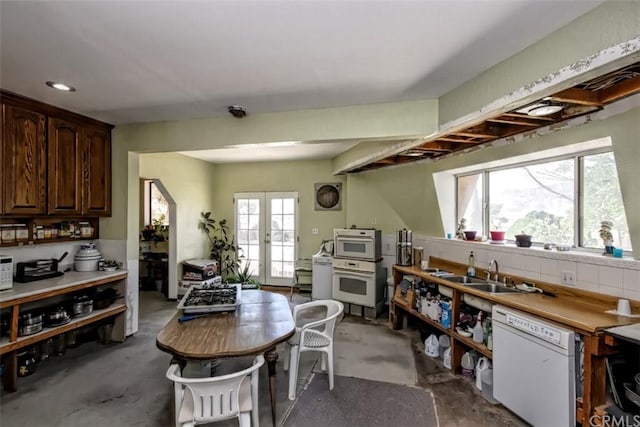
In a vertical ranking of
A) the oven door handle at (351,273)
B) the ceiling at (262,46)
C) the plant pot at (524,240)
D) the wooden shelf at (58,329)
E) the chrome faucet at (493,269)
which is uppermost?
Result: the ceiling at (262,46)

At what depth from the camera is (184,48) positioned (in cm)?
186

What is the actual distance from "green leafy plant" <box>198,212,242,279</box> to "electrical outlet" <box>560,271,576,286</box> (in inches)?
205

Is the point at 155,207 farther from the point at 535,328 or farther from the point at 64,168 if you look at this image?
the point at 535,328

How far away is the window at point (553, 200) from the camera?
2424 millimetres

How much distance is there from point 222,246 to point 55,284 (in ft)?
11.4

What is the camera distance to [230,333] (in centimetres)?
207

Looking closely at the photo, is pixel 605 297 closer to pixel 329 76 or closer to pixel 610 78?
pixel 610 78

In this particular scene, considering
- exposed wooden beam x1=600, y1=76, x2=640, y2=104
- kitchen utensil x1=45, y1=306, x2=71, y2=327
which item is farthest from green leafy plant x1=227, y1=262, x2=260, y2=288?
exposed wooden beam x1=600, y1=76, x2=640, y2=104

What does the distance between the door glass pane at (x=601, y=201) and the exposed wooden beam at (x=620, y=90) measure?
745 millimetres

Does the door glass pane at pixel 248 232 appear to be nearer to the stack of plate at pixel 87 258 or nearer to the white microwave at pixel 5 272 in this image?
the stack of plate at pixel 87 258

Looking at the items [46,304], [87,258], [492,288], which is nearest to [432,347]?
[492,288]

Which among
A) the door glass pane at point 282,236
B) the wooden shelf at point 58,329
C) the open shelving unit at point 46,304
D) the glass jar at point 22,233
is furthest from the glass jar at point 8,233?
the door glass pane at point 282,236

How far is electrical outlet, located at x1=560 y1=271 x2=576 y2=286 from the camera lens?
2.39 metres

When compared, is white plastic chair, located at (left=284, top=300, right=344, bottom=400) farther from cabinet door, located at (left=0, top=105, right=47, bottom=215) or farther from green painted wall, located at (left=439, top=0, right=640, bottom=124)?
cabinet door, located at (left=0, top=105, right=47, bottom=215)
